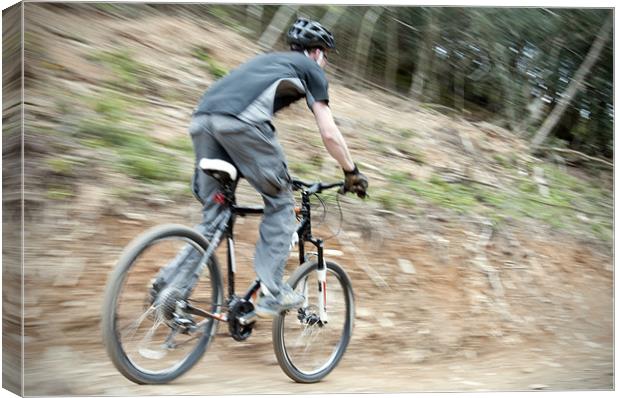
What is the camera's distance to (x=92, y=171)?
16.0 ft

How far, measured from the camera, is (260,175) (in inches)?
172

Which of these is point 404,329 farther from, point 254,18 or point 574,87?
point 254,18

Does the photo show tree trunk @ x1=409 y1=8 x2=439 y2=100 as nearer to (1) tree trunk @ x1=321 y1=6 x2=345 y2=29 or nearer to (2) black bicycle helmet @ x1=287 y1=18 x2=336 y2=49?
(1) tree trunk @ x1=321 y1=6 x2=345 y2=29

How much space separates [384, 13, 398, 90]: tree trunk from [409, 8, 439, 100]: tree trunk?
0.12 m

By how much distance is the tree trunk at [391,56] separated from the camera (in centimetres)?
549

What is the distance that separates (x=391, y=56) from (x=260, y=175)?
1.66m

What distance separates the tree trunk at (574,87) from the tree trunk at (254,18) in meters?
1.95

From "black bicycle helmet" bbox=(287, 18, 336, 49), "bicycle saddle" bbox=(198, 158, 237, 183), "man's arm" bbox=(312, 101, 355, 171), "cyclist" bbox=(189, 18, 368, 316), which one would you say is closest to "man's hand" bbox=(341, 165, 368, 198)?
"cyclist" bbox=(189, 18, 368, 316)

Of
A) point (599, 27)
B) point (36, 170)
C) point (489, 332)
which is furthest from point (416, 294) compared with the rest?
point (36, 170)

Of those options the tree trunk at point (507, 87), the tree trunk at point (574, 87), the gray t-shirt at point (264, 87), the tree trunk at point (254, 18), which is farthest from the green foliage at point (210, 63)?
the tree trunk at point (574, 87)

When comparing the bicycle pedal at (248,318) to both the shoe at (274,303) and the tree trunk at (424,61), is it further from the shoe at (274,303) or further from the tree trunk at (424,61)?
the tree trunk at (424,61)

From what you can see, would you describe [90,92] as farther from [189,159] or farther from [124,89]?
[189,159]

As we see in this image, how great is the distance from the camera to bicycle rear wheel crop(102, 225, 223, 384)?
13.0ft

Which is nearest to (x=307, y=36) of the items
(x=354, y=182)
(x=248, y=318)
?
(x=354, y=182)
